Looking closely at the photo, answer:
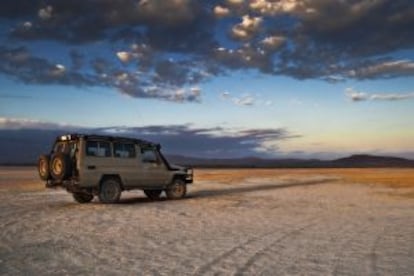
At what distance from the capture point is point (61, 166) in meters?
18.6

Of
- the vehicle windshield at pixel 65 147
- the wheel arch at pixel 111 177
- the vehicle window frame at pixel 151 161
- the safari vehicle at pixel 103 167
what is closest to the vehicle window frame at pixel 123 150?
the safari vehicle at pixel 103 167

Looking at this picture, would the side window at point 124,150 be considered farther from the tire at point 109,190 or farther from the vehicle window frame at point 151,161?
the tire at point 109,190

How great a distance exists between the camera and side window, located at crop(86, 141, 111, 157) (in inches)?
747

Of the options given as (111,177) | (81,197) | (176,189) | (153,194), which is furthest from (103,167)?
(176,189)

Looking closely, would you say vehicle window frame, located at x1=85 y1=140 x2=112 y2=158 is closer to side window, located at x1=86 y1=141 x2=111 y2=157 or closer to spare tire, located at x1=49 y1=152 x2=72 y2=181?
side window, located at x1=86 y1=141 x2=111 y2=157

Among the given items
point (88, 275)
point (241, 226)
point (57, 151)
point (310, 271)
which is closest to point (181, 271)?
point (88, 275)

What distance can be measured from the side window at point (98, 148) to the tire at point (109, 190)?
2.92ft

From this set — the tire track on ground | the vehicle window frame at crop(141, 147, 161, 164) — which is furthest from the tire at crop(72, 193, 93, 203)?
the tire track on ground

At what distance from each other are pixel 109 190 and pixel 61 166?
1.93 meters

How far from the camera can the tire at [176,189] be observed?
2227 centimetres

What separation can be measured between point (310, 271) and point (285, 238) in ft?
11.2

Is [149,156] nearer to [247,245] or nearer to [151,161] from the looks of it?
[151,161]

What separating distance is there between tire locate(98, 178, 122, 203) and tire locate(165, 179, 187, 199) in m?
2.71

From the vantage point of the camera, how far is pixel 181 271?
8562mm
